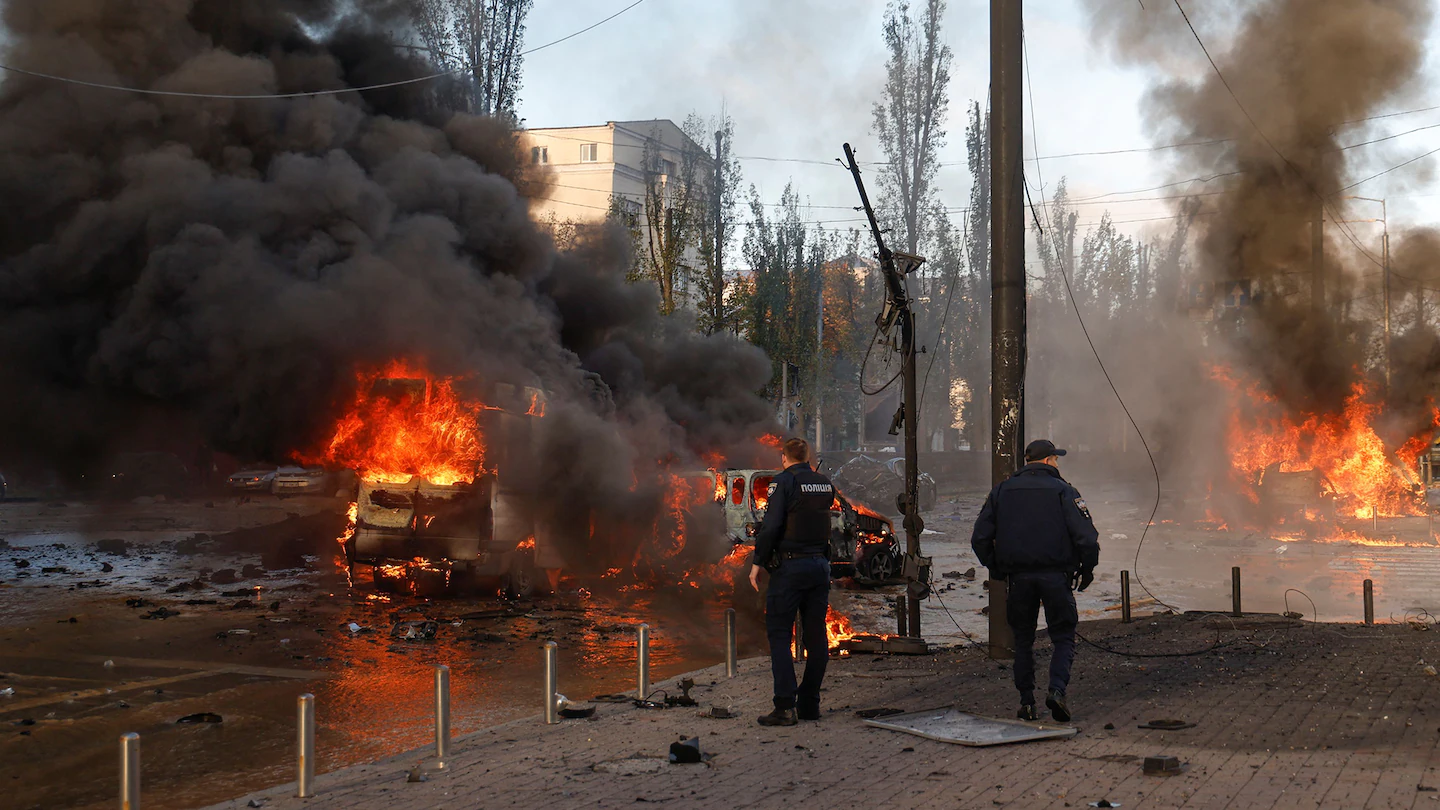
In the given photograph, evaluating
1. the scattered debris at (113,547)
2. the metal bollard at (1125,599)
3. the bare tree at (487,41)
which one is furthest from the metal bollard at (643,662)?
the bare tree at (487,41)

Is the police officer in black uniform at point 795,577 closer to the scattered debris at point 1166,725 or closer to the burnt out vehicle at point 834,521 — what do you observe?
the scattered debris at point 1166,725

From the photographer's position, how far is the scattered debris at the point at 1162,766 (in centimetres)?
558

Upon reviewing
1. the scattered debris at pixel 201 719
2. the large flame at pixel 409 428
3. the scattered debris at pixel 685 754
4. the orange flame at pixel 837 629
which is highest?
the large flame at pixel 409 428

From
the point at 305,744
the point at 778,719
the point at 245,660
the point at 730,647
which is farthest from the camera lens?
the point at 245,660

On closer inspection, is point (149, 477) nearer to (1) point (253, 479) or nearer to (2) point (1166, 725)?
(1) point (253, 479)

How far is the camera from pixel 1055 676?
6.85 m

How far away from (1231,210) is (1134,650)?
19.9 m

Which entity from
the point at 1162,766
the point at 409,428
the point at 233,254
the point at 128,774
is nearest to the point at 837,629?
the point at 1162,766

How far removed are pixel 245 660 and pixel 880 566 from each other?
9.74m

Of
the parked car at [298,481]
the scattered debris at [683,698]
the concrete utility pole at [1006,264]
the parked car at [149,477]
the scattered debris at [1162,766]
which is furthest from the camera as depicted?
the parked car at [298,481]

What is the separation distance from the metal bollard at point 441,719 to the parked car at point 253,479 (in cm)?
3136

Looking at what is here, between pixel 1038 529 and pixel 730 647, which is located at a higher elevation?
pixel 1038 529

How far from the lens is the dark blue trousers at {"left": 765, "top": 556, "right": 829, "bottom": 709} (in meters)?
7.07

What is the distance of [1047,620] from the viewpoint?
6840 mm
